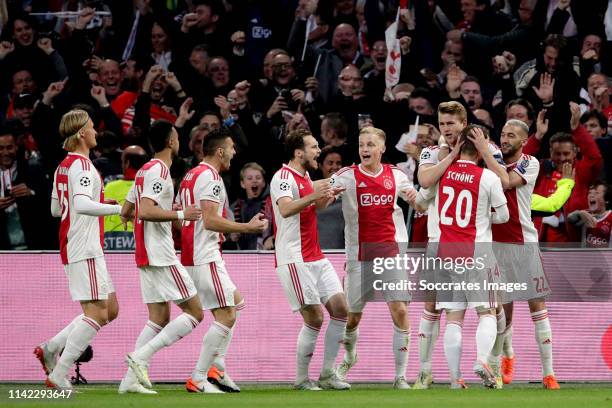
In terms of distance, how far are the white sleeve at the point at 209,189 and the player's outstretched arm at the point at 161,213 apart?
0.27 m

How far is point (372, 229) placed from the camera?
38.0ft

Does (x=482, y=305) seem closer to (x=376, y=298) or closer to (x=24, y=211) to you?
(x=376, y=298)

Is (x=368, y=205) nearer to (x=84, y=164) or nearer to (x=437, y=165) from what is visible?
(x=437, y=165)

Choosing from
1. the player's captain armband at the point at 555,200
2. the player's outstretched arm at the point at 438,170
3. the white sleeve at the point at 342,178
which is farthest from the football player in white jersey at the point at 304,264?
the player's captain armband at the point at 555,200

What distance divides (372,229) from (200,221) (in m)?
1.66

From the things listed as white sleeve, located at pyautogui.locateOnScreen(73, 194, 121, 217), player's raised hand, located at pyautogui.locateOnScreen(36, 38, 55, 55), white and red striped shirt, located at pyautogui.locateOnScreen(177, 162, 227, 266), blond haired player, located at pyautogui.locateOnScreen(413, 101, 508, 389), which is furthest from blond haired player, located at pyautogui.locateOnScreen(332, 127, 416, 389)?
player's raised hand, located at pyautogui.locateOnScreen(36, 38, 55, 55)

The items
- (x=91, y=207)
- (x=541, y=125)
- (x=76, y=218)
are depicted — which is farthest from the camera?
(x=541, y=125)

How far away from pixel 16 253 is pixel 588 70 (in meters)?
7.78

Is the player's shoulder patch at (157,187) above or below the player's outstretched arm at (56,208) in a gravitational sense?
above

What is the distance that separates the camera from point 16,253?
43.0ft

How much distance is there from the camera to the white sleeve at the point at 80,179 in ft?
35.2

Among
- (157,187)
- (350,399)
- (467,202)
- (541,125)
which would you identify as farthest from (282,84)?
(350,399)

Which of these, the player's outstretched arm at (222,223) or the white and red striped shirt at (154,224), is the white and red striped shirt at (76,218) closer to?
the white and red striped shirt at (154,224)

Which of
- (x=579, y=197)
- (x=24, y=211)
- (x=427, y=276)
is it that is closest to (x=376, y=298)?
(x=427, y=276)
